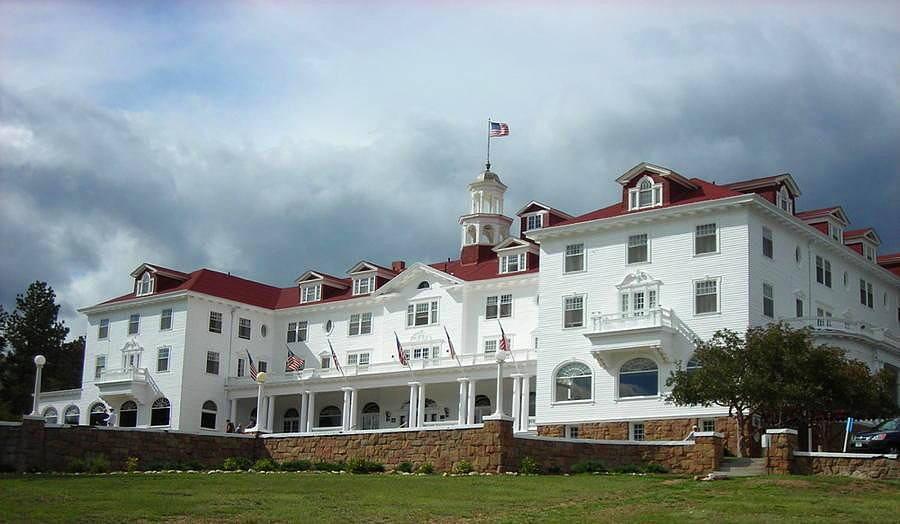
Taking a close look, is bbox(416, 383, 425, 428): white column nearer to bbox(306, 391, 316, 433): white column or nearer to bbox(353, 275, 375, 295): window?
bbox(306, 391, 316, 433): white column

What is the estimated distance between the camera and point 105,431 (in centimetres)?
3881

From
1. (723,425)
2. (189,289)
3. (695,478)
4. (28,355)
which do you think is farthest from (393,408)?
(28,355)

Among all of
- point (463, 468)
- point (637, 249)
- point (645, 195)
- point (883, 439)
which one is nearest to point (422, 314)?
point (637, 249)

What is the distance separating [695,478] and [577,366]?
18.2 meters

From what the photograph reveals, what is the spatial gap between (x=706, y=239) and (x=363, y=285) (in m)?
25.7

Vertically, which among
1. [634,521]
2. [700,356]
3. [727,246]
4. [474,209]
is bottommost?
[634,521]

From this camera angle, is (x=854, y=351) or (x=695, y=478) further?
(x=854, y=351)

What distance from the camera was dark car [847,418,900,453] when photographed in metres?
34.1

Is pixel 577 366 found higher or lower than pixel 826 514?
higher

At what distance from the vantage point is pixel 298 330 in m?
71.3

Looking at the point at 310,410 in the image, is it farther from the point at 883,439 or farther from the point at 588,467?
the point at 883,439

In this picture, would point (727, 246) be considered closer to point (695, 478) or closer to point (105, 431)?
point (695, 478)

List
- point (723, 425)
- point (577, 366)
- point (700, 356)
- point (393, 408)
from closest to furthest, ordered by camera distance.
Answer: point (700, 356), point (723, 425), point (577, 366), point (393, 408)

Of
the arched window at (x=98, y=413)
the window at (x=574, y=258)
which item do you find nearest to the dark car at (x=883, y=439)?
the window at (x=574, y=258)
